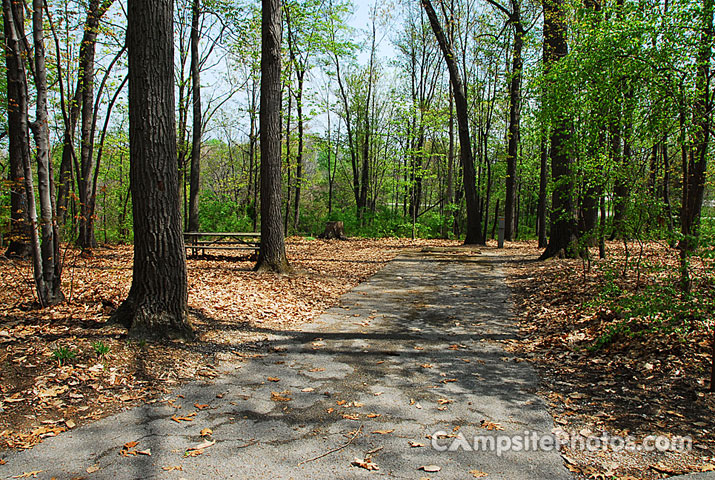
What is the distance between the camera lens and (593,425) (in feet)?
10.2

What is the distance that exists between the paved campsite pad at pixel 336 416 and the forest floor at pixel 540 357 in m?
0.24

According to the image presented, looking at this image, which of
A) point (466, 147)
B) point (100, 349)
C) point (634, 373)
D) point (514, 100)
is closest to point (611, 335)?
point (634, 373)

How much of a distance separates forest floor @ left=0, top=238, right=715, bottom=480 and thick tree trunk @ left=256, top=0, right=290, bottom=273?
184cm

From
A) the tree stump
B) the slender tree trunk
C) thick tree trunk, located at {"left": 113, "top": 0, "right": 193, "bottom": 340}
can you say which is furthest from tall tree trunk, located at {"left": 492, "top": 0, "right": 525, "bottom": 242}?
thick tree trunk, located at {"left": 113, "top": 0, "right": 193, "bottom": 340}

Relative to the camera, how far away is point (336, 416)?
3.26 metres

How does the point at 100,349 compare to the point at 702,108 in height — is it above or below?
below

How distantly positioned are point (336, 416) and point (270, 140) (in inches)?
260

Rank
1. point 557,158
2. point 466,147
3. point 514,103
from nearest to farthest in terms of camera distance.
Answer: point 557,158 → point 514,103 → point 466,147

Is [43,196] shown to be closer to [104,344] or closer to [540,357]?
[104,344]

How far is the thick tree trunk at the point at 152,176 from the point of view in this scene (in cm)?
455

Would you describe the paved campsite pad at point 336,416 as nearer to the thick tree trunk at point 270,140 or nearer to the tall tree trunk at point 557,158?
the thick tree trunk at point 270,140

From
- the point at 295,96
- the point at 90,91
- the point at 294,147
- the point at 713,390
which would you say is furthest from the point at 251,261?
the point at 294,147

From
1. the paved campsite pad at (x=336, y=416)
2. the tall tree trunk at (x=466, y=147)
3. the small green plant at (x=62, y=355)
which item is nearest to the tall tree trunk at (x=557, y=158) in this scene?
the tall tree trunk at (x=466, y=147)

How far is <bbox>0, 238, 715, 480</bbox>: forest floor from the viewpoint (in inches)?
118
